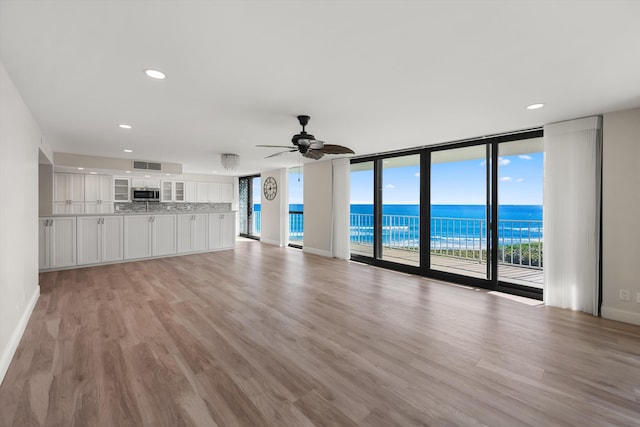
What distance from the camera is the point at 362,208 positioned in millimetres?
7160

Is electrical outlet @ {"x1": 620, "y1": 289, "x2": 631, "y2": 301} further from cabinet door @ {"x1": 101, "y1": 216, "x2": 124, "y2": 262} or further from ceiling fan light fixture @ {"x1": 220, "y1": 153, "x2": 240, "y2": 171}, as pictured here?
cabinet door @ {"x1": 101, "y1": 216, "x2": 124, "y2": 262}

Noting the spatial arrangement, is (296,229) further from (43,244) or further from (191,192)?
(43,244)

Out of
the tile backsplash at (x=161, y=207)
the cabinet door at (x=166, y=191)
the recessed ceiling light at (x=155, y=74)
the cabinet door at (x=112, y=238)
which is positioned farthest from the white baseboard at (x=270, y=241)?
the recessed ceiling light at (x=155, y=74)

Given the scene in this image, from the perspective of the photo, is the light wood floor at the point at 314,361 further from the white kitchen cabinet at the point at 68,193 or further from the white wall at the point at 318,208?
the white kitchen cabinet at the point at 68,193

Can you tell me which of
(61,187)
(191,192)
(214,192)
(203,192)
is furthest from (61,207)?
(214,192)

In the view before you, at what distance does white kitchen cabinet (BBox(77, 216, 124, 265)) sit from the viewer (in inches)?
200

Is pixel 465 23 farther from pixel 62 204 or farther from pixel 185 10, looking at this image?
pixel 62 204

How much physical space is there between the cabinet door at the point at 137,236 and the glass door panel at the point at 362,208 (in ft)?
14.7

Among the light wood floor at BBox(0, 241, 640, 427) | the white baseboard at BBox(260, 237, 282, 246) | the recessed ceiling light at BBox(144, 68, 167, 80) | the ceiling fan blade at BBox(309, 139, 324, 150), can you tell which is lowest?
the light wood floor at BBox(0, 241, 640, 427)

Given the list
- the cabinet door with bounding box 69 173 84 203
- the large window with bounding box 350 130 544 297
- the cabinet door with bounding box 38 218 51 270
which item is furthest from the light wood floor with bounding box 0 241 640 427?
the cabinet door with bounding box 69 173 84 203

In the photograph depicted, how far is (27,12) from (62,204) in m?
7.20

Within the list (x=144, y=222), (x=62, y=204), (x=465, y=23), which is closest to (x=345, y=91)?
(x=465, y=23)

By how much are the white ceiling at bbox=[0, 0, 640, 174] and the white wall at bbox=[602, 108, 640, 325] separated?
0.26 meters

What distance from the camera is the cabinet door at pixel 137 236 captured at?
5625mm
